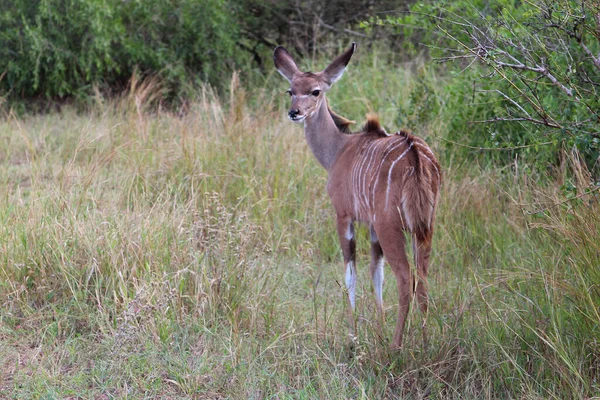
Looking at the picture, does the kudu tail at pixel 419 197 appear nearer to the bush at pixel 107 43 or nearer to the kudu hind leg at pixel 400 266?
the kudu hind leg at pixel 400 266

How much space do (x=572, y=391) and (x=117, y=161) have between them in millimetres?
4130

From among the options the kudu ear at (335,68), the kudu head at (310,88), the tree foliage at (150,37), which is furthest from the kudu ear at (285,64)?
the tree foliage at (150,37)

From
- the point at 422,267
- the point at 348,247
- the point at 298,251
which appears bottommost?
the point at 298,251

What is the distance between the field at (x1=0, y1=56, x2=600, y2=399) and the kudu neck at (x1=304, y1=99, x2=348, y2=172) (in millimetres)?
611

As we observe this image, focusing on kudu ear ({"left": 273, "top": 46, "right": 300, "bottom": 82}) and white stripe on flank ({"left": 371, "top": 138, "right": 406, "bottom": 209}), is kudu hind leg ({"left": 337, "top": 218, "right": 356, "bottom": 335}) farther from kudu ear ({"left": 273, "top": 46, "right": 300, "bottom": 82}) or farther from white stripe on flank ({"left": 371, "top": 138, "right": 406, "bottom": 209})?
kudu ear ({"left": 273, "top": 46, "right": 300, "bottom": 82})

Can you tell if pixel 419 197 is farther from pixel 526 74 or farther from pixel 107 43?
pixel 107 43

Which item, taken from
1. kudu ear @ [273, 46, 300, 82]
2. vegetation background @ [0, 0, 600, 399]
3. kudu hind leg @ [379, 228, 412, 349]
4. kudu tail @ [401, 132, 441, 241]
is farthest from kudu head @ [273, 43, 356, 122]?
kudu hind leg @ [379, 228, 412, 349]

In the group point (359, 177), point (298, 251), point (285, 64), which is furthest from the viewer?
point (298, 251)

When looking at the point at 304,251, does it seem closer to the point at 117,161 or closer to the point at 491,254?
the point at 491,254

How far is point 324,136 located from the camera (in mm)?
4934

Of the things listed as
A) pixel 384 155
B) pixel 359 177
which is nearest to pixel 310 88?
pixel 359 177

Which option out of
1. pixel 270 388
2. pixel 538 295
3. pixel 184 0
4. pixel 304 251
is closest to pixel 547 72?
pixel 538 295

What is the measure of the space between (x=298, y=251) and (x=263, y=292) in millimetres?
1175

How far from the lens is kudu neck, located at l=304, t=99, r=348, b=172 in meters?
4.89
